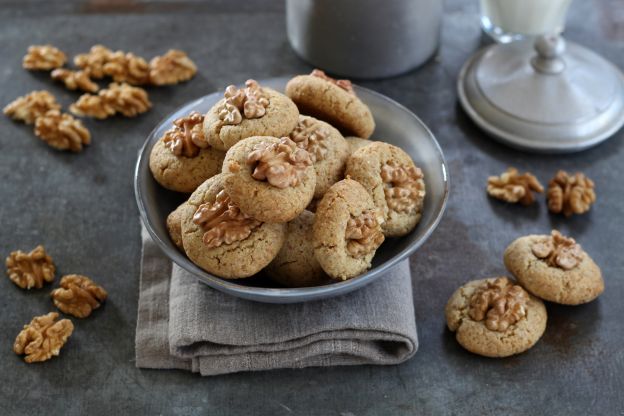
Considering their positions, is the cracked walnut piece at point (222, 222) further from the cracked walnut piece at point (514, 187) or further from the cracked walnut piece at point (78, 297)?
the cracked walnut piece at point (514, 187)

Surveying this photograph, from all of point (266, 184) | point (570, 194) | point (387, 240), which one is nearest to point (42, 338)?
point (266, 184)

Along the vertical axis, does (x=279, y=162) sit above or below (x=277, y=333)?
above

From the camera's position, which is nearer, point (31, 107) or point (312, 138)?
point (312, 138)

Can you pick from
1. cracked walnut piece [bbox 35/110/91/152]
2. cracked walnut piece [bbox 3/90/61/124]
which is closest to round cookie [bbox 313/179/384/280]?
cracked walnut piece [bbox 35/110/91/152]

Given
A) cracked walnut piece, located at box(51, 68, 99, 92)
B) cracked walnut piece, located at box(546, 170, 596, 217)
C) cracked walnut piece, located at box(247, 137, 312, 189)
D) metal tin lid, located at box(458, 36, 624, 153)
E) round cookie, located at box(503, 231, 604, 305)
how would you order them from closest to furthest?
cracked walnut piece, located at box(247, 137, 312, 189), round cookie, located at box(503, 231, 604, 305), cracked walnut piece, located at box(546, 170, 596, 217), metal tin lid, located at box(458, 36, 624, 153), cracked walnut piece, located at box(51, 68, 99, 92)

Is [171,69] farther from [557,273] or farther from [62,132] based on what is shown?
[557,273]

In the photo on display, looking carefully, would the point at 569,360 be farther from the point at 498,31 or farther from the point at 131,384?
the point at 498,31

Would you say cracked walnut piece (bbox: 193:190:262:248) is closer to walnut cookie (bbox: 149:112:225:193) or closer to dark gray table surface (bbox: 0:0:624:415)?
walnut cookie (bbox: 149:112:225:193)
